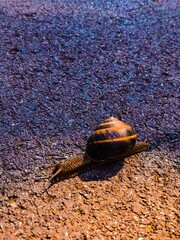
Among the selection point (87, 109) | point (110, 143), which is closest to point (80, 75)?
point (87, 109)

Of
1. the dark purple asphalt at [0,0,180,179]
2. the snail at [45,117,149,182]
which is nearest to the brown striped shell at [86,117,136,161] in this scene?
the snail at [45,117,149,182]

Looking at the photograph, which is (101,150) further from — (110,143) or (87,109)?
(87,109)

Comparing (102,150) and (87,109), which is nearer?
(102,150)

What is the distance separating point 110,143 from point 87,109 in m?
0.40

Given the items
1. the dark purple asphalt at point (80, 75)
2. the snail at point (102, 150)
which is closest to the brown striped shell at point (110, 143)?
the snail at point (102, 150)

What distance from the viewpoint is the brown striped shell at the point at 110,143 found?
61.8 inches

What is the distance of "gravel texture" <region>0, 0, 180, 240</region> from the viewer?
1411 millimetres

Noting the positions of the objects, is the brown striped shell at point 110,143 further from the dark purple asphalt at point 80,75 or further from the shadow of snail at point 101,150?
the dark purple asphalt at point 80,75

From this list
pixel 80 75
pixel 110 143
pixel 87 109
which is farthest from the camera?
pixel 80 75

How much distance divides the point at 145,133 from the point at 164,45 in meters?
0.85

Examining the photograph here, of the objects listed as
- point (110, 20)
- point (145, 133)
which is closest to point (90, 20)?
point (110, 20)

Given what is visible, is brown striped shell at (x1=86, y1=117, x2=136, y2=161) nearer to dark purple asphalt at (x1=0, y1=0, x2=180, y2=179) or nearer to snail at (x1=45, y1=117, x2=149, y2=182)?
snail at (x1=45, y1=117, x2=149, y2=182)

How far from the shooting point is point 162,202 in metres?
1.46

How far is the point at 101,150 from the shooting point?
157 centimetres
